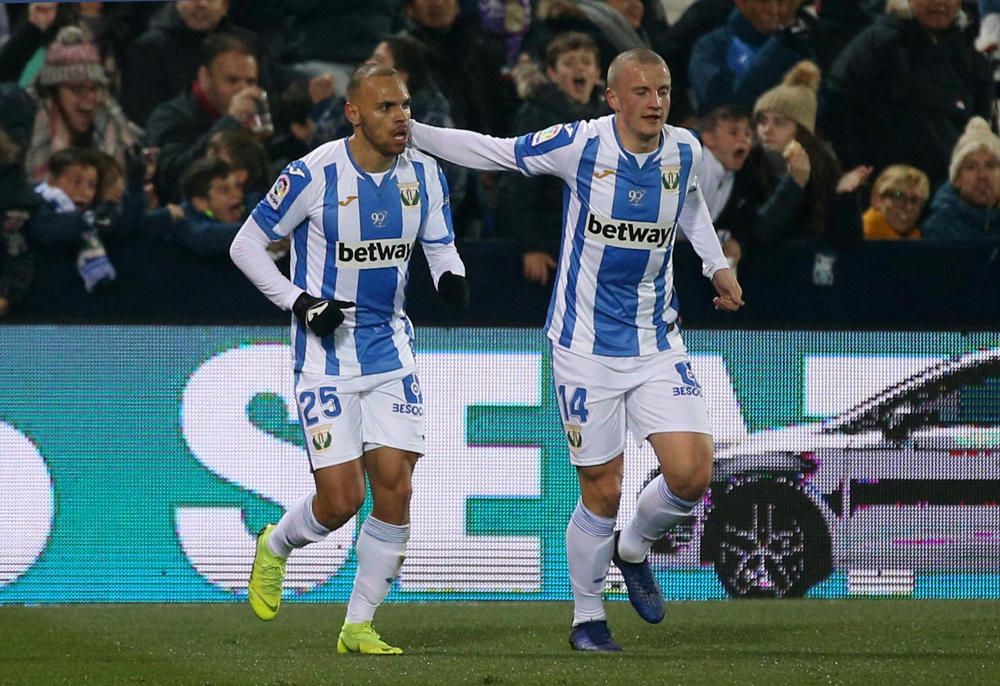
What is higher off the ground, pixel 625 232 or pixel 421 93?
pixel 421 93

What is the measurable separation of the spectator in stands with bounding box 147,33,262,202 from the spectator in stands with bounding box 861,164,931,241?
12.6ft

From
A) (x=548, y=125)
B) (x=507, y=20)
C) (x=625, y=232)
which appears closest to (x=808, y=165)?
(x=548, y=125)

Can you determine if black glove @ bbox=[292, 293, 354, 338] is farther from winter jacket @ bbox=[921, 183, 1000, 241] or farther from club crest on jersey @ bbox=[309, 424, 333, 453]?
winter jacket @ bbox=[921, 183, 1000, 241]

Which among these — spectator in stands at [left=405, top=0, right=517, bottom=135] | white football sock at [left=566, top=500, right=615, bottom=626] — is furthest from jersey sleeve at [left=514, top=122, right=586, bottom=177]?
spectator in stands at [left=405, top=0, right=517, bottom=135]

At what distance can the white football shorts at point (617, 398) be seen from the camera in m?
6.92

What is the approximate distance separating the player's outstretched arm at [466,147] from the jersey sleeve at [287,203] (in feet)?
1.53

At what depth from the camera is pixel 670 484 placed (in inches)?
271

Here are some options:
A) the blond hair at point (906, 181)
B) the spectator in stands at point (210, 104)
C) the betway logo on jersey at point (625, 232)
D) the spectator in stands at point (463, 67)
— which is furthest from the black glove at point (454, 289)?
the blond hair at point (906, 181)

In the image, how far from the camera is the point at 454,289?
6863 mm

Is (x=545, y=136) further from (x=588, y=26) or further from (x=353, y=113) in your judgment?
(x=588, y=26)

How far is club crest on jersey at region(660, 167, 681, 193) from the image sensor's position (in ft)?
22.5

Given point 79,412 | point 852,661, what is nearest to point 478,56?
point 79,412

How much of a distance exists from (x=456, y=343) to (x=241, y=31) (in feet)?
9.05

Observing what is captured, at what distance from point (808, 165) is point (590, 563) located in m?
3.80
